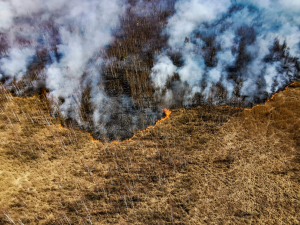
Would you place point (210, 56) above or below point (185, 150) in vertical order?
above

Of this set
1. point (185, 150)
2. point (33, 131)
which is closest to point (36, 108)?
point (33, 131)

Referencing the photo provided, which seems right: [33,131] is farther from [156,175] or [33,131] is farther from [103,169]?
[156,175]

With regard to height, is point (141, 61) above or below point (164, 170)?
above

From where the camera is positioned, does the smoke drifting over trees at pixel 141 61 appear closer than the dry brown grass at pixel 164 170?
No

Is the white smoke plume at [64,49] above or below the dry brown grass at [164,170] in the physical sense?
above
